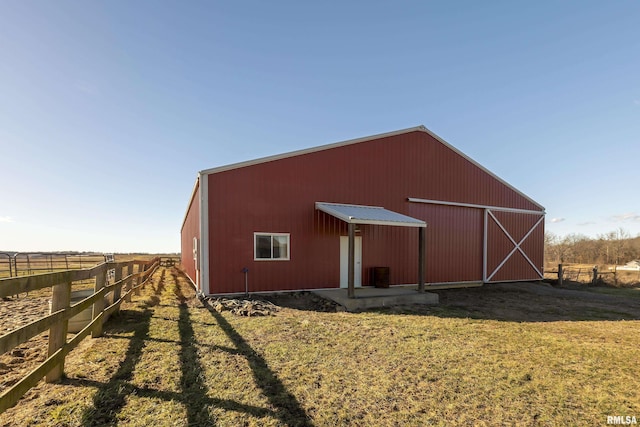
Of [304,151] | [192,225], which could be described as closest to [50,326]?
[304,151]

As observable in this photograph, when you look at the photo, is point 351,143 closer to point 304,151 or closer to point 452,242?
point 304,151

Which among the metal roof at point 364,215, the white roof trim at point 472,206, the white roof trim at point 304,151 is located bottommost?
the metal roof at point 364,215

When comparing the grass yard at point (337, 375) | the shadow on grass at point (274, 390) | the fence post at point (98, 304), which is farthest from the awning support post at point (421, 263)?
the fence post at point (98, 304)

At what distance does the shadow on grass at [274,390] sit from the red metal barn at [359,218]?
4.77 meters

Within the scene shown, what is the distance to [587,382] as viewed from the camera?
164 inches

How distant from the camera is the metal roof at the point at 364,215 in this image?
9742 millimetres

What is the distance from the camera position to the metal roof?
9.74m

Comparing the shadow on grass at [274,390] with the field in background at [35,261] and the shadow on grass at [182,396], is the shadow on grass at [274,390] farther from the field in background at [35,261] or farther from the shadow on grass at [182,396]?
the field in background at [35,261]

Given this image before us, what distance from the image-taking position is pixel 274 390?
12.2ft

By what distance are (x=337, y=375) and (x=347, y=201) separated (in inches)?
323

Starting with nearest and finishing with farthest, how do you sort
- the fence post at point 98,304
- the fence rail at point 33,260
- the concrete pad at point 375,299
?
the fence post at point 98,304, the concrete pad at point 375,299, the fence rail at point 33,260

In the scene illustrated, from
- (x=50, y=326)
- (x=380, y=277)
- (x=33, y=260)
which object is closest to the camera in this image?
(x=50, y=326)

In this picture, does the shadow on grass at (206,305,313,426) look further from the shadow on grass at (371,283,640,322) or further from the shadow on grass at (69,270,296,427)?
the shadow on grass at (371,283,640,322)

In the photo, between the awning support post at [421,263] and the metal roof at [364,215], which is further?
the awning support post at [421,263]
